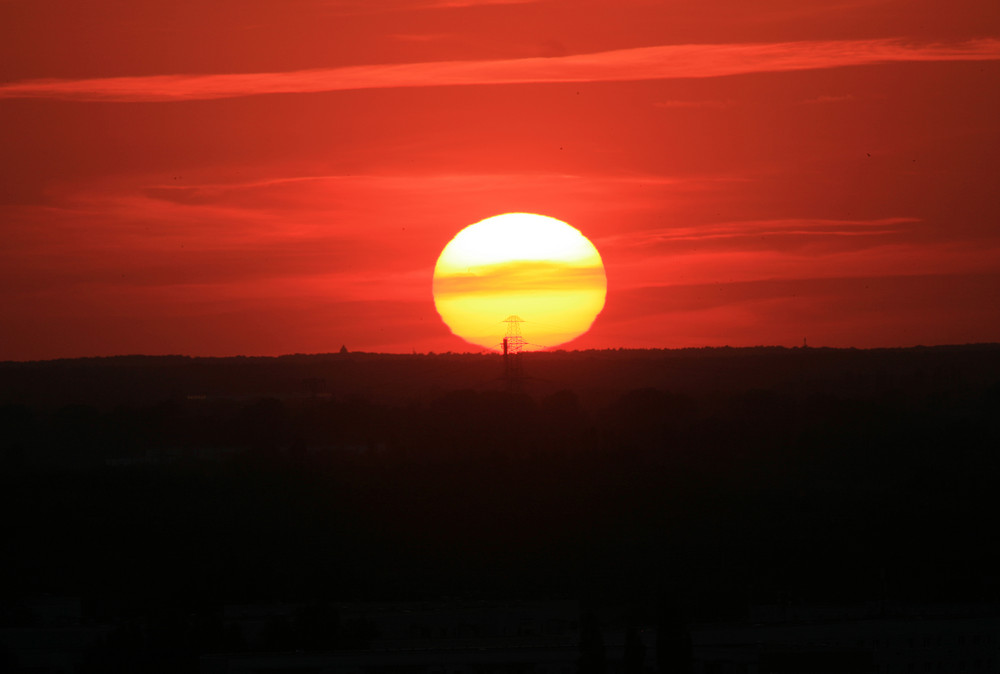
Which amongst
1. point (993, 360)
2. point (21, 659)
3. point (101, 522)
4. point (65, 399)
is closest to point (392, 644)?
point (21, 659)

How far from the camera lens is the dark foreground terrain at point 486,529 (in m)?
31.3

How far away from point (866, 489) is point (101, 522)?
30411mm

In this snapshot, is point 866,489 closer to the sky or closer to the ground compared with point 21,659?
closer to the sky

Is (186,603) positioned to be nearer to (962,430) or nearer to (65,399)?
(962,430)

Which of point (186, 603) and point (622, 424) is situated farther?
point (622, 424)

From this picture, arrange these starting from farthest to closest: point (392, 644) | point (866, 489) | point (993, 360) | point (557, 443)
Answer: point (993, 360), point (557, 443), point (866, 489), point (392, 644)

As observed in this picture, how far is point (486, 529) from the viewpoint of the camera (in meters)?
49.3

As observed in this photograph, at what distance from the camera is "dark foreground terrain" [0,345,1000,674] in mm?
31344

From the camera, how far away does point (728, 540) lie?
156 ft

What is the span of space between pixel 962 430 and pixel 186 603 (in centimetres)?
4363

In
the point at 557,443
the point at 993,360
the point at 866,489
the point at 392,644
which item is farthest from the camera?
the point at 993,360

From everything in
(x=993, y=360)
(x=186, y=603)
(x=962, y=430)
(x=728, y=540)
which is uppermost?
(x=993, y=360)

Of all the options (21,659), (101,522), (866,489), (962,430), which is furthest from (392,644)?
(962,430)

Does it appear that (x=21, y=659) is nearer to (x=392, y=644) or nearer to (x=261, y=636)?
(x=261, y=636)
